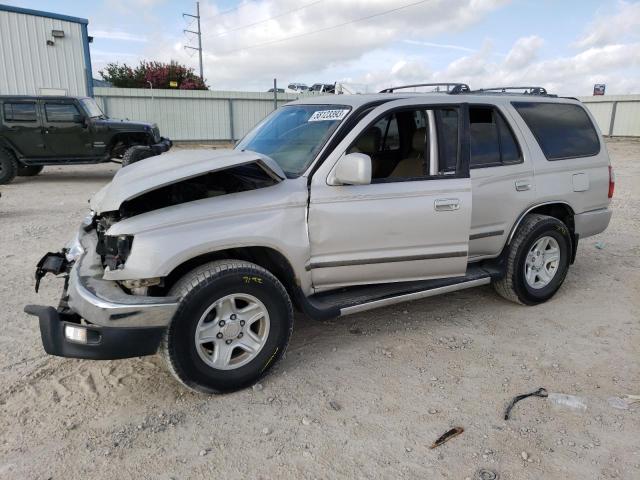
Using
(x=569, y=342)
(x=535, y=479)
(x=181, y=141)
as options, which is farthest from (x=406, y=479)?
(x=181, y=141)

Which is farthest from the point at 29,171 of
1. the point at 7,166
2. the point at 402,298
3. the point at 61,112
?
the point at 402,298

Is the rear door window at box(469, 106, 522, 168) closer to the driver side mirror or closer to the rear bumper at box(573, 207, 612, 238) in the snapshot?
the rear bumper at box(573, 207, 612, 238)

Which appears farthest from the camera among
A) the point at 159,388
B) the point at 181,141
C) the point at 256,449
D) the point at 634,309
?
the point at 181,141

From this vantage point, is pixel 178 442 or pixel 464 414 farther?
pixel 464 414

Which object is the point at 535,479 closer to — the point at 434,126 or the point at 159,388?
the point at 159,388

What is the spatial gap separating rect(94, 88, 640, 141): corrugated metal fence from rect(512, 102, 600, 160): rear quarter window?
1656cm

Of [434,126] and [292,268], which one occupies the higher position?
[434,126]

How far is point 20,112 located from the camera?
432 inches

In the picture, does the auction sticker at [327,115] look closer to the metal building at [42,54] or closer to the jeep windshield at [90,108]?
the jeep windshield at [90,108]

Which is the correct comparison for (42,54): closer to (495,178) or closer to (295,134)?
(295,134)

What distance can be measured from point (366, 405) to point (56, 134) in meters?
10.8

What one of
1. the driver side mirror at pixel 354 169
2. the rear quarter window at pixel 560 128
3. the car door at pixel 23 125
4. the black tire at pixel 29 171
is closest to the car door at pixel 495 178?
the rear quarter window at pixel 560 128

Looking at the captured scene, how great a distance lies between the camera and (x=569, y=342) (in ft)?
12.6

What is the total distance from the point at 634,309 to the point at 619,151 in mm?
18642
